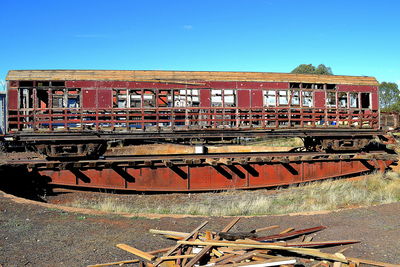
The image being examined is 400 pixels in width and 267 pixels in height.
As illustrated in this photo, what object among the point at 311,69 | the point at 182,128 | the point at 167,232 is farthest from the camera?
the point at 311,69

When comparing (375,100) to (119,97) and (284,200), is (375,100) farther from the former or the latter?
(119,97)

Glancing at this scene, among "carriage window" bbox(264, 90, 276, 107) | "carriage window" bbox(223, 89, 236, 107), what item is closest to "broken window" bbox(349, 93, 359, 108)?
"carriage window" bbox(264, 90, 276, 107)

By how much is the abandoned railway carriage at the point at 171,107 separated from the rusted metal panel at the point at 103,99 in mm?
40

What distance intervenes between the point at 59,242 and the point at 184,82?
960 centimetres

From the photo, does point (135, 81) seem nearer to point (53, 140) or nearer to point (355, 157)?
point (53, 140)

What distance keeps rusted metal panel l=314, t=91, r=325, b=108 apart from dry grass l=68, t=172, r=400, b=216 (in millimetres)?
3835

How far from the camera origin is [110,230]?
21.8 ft

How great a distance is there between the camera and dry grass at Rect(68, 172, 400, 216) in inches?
374

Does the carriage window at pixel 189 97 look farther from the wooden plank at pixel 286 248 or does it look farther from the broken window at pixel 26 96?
the wooden plank at pixel 286 248

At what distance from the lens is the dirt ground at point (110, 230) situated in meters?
5.34

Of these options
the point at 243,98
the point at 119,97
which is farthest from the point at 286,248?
the point at 119,97

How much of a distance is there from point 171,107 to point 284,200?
17.8 feet

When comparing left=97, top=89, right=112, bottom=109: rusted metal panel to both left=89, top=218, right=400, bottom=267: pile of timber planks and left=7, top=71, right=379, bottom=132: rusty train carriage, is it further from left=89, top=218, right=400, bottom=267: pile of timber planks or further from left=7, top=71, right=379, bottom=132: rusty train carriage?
left=89, top=218, right=400, bottom=267: pile of timber planks

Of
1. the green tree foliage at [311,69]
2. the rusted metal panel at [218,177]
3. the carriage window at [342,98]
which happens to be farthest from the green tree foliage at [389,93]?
the rusted metal panel at [218,177]
